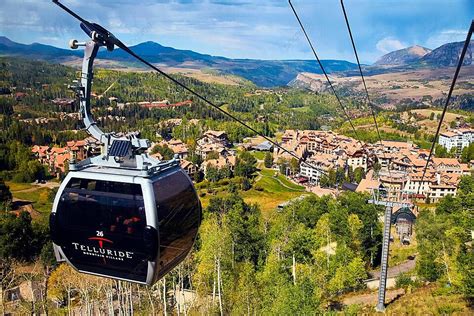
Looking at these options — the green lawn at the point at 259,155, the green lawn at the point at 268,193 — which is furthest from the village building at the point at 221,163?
the green lawn at the point at 259,155

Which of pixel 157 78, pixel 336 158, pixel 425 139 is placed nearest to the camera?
pixel 336 158

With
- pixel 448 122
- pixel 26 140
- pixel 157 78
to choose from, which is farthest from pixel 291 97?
pixel 26 140

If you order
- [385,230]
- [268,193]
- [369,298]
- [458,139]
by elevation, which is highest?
[385,230]

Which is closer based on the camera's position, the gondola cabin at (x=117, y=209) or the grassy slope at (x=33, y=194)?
the gondola cabin at (x=117, y=209)

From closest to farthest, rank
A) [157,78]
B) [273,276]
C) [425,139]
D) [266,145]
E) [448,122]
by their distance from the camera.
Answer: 1. [273,276]
2. [266,145]
3. [425,139]
4. [448,122]
5. [157,78]

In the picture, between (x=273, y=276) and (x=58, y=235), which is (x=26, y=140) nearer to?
(x=273, y=276)

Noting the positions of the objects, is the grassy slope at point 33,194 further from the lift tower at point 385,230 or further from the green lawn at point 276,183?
the lift tower at point 385,230

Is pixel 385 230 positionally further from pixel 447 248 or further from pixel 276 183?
pixel 276 183

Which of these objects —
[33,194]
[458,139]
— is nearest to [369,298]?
[33,194]
